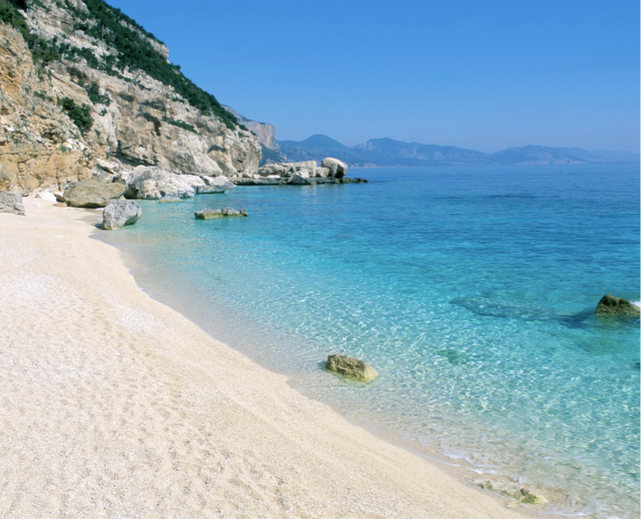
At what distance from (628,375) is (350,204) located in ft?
106

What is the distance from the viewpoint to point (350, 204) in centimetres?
3856

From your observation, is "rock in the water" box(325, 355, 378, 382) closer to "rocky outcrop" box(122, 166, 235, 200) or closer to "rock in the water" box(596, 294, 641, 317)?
"rock in the water" box(596, 294, 641, 317)

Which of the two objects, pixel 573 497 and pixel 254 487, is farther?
pixel 573 497

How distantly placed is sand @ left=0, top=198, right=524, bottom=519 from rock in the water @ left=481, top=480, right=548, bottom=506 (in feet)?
0.46

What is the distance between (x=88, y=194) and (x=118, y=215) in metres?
7.86

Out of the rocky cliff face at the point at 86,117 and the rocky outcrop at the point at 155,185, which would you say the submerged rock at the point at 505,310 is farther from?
the rocky outcrop at the point at 155,185

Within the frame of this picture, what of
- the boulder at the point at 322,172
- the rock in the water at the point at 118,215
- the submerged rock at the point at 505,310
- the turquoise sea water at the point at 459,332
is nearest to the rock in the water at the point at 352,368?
the turquoise sea water at the point at 459,332

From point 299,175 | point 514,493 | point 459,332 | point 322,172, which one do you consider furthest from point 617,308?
point 322,172

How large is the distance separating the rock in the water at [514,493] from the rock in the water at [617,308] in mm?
6244

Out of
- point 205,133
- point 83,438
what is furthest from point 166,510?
point 205,133

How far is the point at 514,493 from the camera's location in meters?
4.35

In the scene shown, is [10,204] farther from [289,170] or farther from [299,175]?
[289,170]

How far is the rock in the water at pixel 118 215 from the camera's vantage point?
21203mm

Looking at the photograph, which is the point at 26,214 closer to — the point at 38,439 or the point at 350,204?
the point at 38,439
